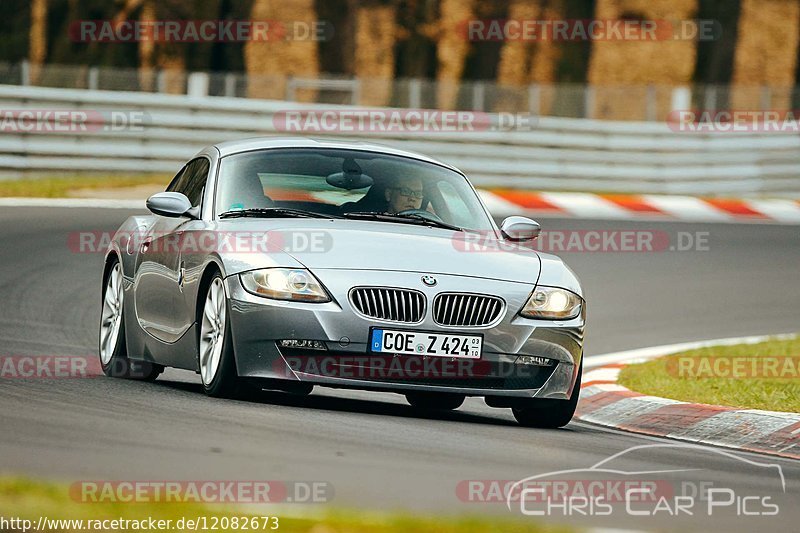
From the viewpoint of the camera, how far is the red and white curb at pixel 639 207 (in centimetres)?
2173

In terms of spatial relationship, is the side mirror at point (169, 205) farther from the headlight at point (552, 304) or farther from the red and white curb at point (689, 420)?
the red and white curb at point (689, 420)

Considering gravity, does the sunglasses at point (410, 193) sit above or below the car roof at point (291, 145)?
below

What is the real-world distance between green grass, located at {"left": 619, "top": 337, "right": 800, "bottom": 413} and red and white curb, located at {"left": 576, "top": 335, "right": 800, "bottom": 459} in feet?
0.84

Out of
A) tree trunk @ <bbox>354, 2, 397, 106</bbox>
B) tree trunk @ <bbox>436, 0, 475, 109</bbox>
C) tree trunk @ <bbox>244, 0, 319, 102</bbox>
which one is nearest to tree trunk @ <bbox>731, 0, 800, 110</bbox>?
tree trunk @ <bbox>436, 0, 475, 109</bbox>

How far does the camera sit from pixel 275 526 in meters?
5.02

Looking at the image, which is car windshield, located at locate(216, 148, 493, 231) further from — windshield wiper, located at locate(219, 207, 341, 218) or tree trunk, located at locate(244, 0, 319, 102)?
tree trunk, located at locate(244, 0, 319, 102)

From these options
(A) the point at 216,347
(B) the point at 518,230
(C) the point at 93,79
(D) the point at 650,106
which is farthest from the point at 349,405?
(D) the point at 650,106

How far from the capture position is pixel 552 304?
8852 millimetres

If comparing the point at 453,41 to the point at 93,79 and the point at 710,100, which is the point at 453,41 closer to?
the point at 710,100

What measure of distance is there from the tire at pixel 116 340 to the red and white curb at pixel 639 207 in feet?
35.4

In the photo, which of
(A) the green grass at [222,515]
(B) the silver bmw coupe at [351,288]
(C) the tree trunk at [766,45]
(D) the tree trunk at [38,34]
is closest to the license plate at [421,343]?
(B) the silver bmw coupe at [351,288]

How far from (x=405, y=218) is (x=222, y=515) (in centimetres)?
455

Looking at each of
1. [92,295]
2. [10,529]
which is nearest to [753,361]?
[92,295]

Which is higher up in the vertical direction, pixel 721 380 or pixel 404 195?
pixel 404 195
